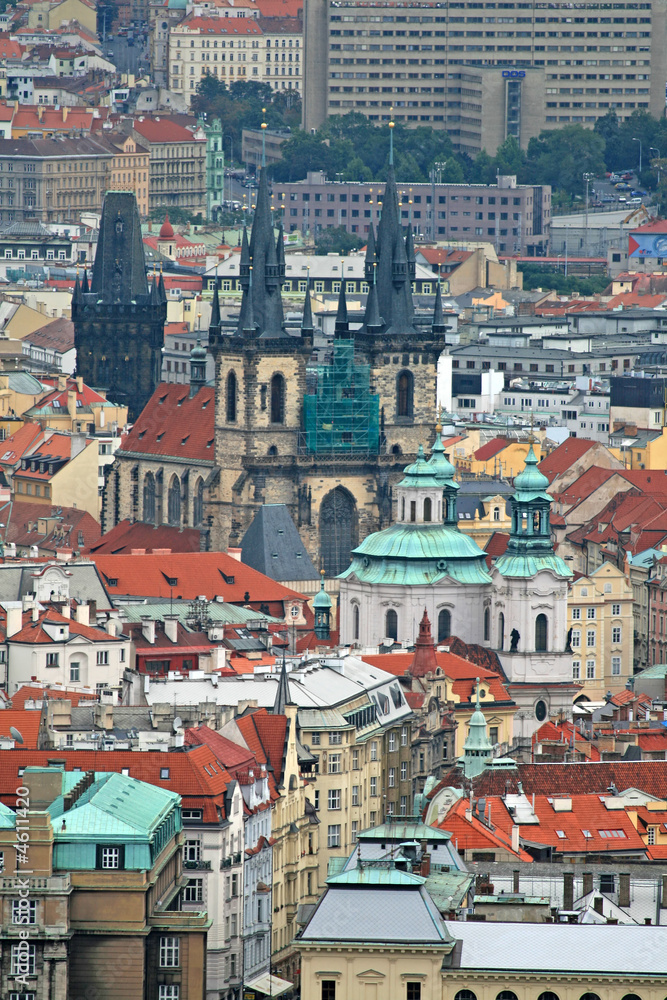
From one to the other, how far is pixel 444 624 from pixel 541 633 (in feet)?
15.8

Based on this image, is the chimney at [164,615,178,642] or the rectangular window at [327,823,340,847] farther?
the chimney at [164,615,178,642]

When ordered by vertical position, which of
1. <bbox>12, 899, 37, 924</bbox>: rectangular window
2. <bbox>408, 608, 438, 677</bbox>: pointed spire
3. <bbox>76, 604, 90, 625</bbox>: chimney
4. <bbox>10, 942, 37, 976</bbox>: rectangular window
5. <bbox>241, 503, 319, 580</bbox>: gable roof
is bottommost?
<bbox>241, 503, 319, 580</bbox>: gable roof

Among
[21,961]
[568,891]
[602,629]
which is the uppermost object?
[568,891]

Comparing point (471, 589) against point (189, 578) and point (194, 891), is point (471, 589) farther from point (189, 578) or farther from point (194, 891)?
point (194, 891)

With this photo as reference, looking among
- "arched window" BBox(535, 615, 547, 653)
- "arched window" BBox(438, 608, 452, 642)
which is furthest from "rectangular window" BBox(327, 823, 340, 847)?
"arched window" BBox(438, 608, 452, 642)

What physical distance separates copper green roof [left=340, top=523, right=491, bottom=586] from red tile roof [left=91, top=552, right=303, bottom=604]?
9923 mm

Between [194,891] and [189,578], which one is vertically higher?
[194,891]

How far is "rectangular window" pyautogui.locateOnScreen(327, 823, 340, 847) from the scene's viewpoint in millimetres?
129500

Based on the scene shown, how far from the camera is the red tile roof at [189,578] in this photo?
586ft

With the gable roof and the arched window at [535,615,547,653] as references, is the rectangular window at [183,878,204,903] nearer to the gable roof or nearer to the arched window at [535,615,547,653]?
the arched window at [535,615,547,653]

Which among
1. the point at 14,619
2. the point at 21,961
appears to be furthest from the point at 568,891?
the point at 14,619

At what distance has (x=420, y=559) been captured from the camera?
170m

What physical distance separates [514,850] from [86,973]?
19621mm

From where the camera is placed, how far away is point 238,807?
115 m
